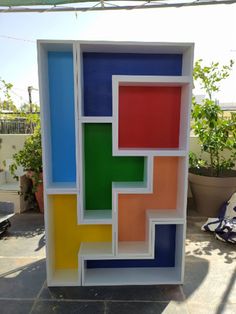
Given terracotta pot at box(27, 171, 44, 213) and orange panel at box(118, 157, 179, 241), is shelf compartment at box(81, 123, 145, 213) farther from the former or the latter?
terracotta pot at box(27, 171, 44, 213)

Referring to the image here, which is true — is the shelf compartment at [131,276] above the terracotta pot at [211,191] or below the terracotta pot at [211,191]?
below

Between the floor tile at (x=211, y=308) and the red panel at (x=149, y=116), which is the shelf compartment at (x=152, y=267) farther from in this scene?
the red panel at (x=149, y=116)

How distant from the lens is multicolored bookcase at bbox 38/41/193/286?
1.61 m

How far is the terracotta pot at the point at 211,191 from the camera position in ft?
9.86

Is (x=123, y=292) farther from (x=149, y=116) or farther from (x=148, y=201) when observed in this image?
(x=149, y=116)

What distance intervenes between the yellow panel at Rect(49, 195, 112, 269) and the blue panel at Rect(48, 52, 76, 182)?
0.24m

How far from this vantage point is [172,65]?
67.7 inches

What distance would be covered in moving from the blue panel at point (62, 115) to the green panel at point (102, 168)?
0.39 ft

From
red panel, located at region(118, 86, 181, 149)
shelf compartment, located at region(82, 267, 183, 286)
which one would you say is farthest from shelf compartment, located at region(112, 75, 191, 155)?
shelf compartment, located at region(82, 267, 183, 286)

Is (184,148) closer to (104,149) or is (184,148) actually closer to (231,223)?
(104,149)

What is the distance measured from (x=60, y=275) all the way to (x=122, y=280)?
0.47 metres

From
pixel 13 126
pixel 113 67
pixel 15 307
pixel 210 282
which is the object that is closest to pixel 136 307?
pixel 210 282

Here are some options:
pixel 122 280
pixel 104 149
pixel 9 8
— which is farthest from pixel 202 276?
pixel 9 8

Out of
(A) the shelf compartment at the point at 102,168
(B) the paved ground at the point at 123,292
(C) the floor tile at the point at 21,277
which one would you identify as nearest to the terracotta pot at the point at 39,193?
(B) the paved ground at the point at 123,292
